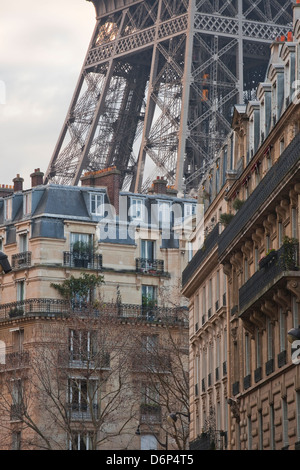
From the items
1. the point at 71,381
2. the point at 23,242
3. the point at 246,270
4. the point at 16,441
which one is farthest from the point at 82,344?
the point at 246,270

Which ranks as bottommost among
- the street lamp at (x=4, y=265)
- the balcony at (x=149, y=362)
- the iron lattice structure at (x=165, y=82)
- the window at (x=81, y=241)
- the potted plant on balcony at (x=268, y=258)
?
the street lamp at (x=4, y=265)

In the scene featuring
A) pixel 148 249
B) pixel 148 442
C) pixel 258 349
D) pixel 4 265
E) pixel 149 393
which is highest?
pixel 148 249

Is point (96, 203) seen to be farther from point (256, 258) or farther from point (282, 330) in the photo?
point (282, 330)

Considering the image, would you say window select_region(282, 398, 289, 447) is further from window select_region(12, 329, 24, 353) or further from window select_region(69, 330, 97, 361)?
window select_region(12, 329, 24, 353)

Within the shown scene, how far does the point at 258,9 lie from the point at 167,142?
12.0 metres

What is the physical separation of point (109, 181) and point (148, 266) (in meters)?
5.41

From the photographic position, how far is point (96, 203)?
75.6 metres

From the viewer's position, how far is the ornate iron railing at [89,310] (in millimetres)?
69625

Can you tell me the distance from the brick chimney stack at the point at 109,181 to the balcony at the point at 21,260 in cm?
568

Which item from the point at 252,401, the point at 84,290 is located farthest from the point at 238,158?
the point at 84,290

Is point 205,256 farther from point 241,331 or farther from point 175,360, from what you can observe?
point 175,360

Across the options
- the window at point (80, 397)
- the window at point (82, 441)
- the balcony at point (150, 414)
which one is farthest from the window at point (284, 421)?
the balcony at point (150, 414)

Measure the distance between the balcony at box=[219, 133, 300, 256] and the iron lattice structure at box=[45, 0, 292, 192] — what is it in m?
43.3

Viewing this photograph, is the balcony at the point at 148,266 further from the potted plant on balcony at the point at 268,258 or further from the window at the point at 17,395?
the potted plant on balcony at the point at 268,258
